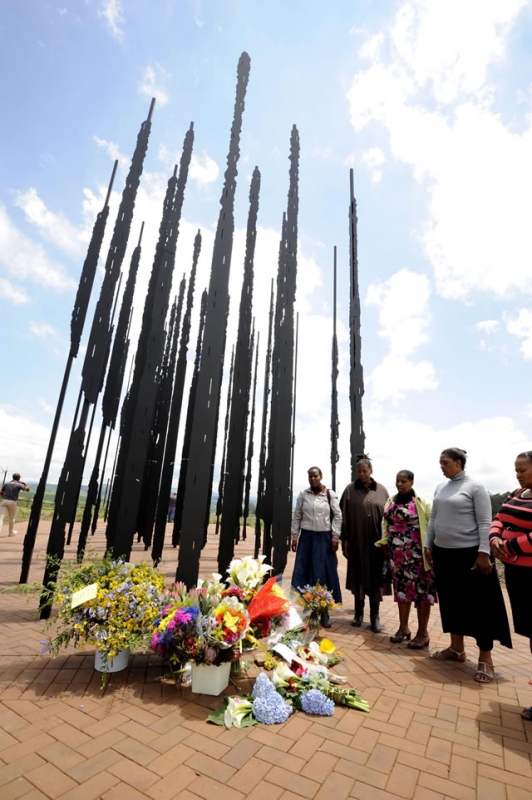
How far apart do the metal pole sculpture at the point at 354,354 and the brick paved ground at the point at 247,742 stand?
2.72 metres

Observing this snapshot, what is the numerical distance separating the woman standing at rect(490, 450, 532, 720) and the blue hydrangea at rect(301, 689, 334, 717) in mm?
1419

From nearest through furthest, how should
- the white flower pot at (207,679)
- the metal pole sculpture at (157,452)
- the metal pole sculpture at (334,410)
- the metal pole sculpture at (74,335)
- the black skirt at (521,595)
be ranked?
the white flower pot at (207,679), the black skirt at (521,595), the metal pole sculpture at (74,335), the metal pole sculpture at (157,452), the metal pole sculpture at (334,410)

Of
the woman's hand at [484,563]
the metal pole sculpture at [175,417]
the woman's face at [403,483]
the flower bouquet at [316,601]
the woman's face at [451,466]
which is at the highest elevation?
the metal pole sculpture at [175,417]

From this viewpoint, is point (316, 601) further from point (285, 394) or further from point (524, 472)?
point (285, 394)

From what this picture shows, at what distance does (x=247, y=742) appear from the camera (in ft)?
6.72

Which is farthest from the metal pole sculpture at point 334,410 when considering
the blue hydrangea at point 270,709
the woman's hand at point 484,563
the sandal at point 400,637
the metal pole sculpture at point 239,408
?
the blue hydrangea at point 270,709

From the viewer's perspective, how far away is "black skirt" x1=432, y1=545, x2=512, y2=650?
10.2ft

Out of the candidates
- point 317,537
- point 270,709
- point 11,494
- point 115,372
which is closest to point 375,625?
point 317,537

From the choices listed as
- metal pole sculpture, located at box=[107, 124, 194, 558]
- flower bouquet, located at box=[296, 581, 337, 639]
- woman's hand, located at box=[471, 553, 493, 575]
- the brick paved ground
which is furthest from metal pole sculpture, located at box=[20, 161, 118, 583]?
woman's hand, located at box=[471, 553, 493, 575]

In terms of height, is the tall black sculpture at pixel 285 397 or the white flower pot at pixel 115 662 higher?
the tall black sculpture at pixel 285 397

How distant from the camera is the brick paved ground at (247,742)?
1.70 meters

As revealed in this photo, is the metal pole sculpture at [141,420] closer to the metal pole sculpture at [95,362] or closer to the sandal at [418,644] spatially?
the metal pole sculpture at [95,362]

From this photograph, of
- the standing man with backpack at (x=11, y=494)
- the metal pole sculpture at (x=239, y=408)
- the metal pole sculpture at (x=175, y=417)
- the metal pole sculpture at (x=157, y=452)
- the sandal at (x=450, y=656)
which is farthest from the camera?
the standing man with backpack at (x=11, y=494)

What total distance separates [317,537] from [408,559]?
99cm
